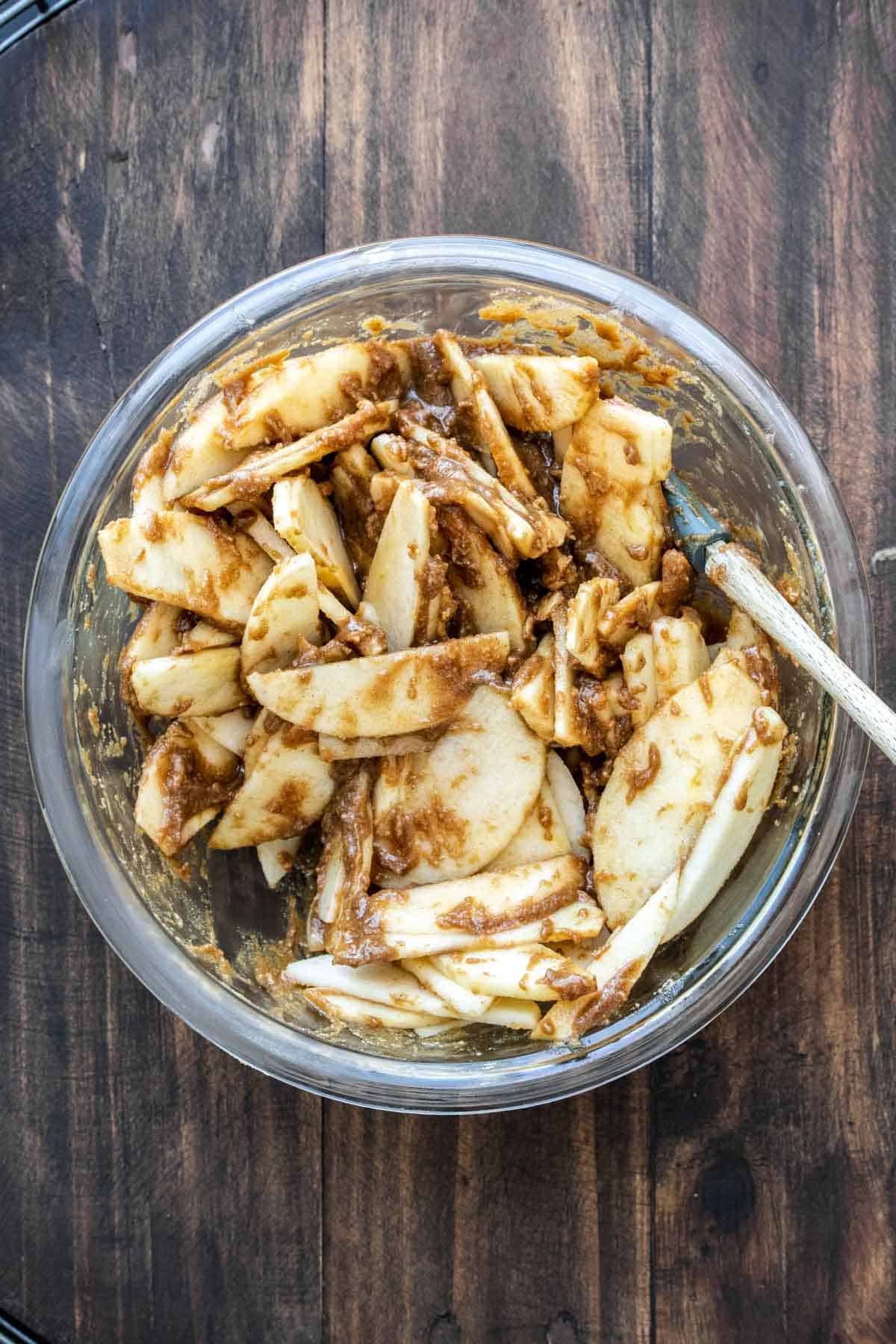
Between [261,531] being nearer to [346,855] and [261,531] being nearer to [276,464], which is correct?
[276,464]

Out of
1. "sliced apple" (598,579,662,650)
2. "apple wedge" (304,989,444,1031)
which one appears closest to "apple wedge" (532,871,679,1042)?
"apple wedge" (304,989,444,1031)

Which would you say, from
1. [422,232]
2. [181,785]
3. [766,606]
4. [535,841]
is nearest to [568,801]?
[535,841]

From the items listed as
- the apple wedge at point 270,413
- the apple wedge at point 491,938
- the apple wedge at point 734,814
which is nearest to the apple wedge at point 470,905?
the apple wedge at point 491,938

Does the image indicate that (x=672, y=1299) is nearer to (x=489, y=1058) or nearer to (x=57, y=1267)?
(x=489, y=1058)

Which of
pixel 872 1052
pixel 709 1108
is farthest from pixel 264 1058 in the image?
pixel 872 1052

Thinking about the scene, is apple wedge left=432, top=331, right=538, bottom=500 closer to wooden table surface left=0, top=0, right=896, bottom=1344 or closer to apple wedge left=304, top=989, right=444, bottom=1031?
wooden table surface left=0, top=0, right=896, bottom=1344

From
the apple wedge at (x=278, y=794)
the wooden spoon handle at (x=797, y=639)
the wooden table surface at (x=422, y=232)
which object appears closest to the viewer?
the wooden spoon handle at (x=797, y=639)

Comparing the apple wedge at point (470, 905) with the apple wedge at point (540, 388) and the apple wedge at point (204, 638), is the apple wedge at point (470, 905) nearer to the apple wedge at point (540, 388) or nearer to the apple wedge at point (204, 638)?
the apple wedge at point (204, 638)

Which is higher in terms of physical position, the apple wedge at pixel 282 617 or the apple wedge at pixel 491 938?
the apple wedge at pixel 282 617
